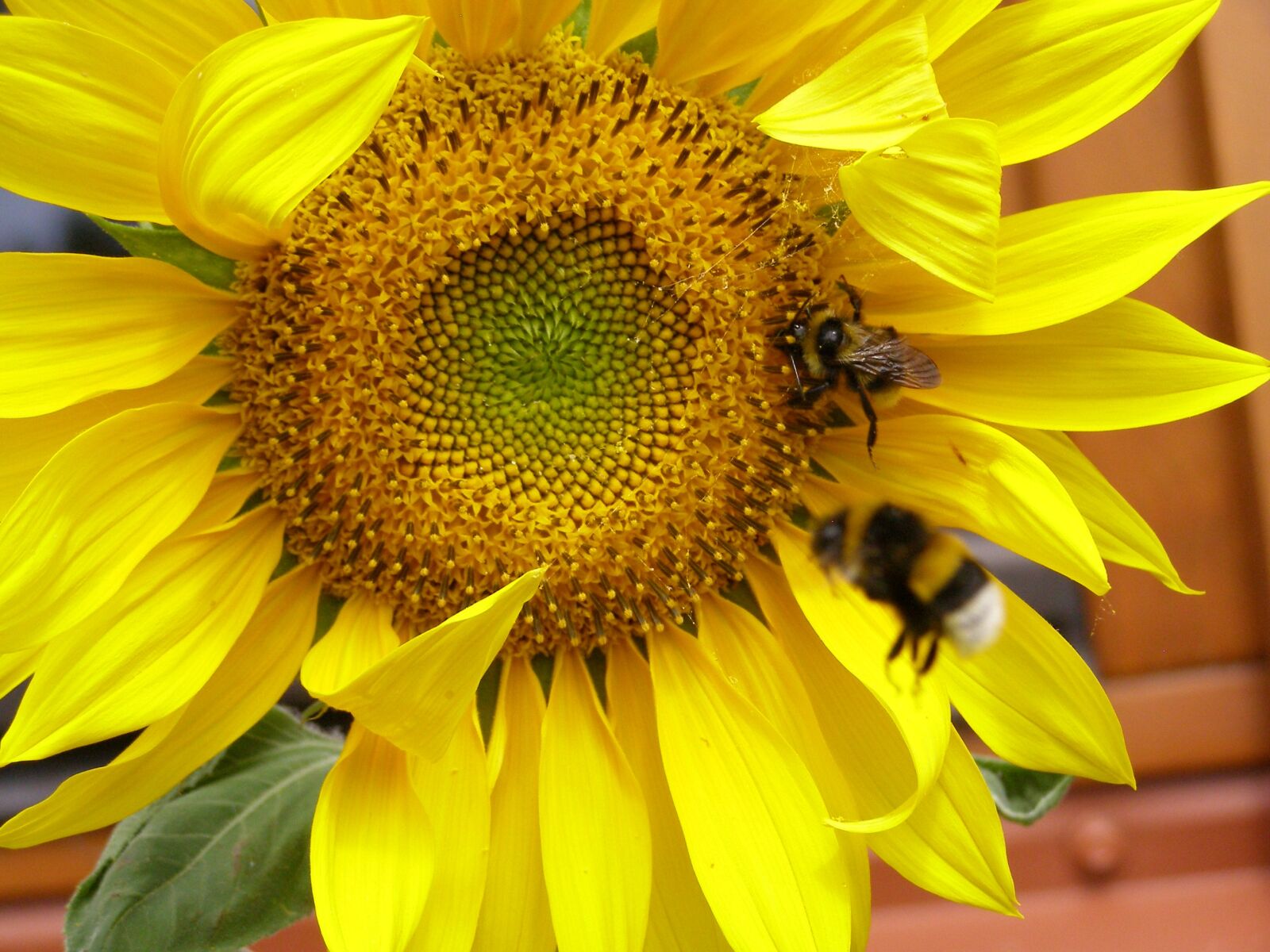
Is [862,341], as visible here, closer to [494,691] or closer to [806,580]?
[806,580]

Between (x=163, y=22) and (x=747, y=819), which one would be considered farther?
(x=747, y=819)

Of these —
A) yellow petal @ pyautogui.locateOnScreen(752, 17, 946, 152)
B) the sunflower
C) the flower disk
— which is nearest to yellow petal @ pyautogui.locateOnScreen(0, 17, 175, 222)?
the sunflower

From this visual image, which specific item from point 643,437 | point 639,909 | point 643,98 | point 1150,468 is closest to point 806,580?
point 643,437

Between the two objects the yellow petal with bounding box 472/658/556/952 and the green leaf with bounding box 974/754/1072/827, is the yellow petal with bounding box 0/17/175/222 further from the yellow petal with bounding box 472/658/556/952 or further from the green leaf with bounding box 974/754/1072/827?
the green leaf with bounding box 974/754/1072/827

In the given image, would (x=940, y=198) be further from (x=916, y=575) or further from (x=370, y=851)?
(x=370, y=851)


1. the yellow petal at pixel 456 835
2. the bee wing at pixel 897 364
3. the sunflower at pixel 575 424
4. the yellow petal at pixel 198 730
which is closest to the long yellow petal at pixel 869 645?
the sunflower at pixel 575 424

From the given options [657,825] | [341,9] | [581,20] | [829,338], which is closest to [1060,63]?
[829,338]
